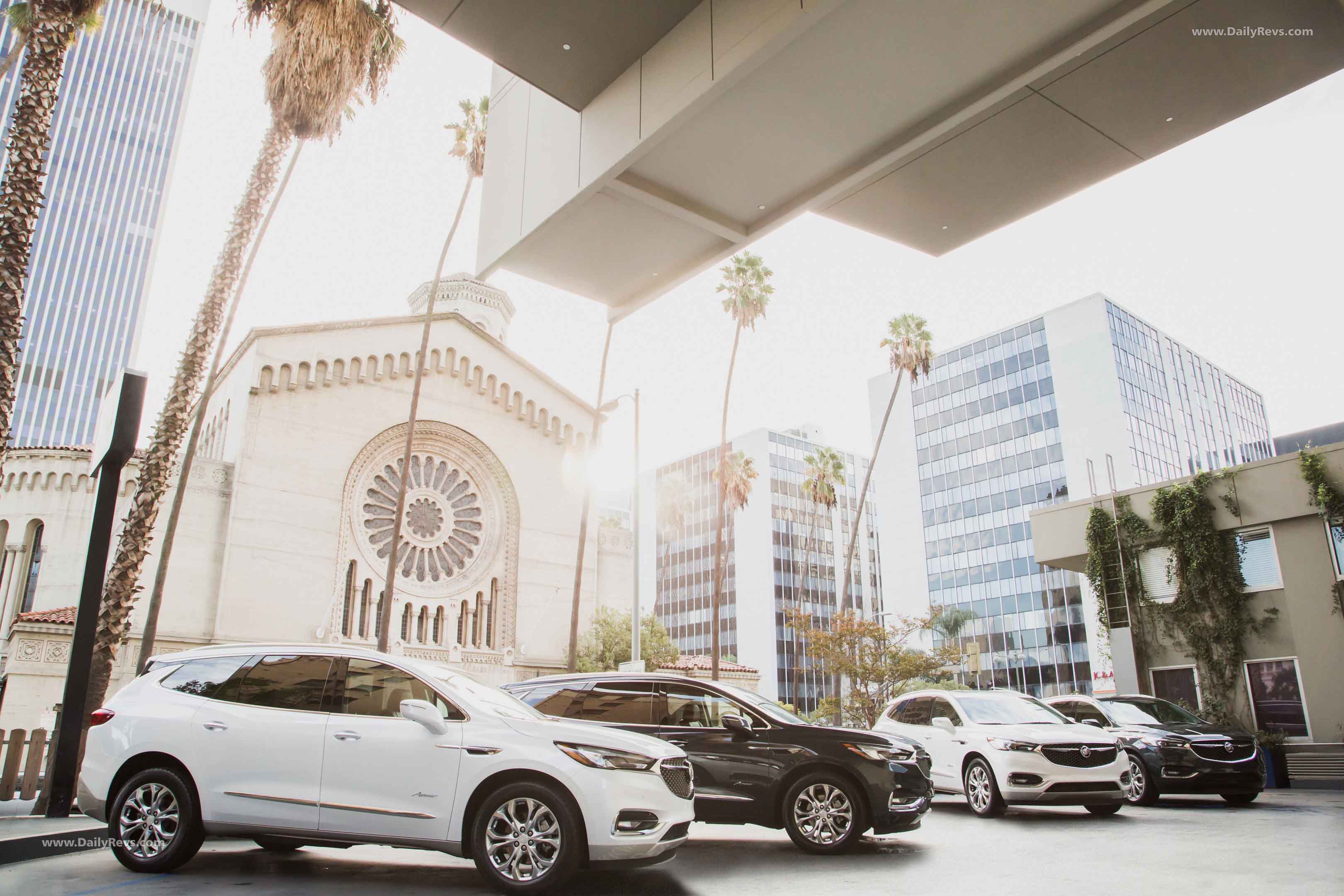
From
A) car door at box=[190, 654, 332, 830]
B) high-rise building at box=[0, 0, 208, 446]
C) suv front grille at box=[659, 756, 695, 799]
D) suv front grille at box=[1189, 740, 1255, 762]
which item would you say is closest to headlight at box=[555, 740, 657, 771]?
suv front grille at box=[659, 756, 695, 799]

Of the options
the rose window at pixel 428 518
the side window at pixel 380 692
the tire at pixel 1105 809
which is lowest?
the tire at pixel 1105 809

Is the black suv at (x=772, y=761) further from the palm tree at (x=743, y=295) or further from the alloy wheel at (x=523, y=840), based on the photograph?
the palm tree at (x=743, y=295)

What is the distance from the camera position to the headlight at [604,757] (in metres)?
6.21

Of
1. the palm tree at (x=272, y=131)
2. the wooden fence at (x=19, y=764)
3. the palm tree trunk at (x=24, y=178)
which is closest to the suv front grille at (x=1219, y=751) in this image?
the wooden fence at (x=19, y=764)

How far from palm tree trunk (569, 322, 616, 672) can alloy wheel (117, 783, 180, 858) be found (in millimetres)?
25077

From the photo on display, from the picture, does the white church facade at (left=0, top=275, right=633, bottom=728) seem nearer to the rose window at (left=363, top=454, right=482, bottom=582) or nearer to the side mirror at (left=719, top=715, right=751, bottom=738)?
the rose window at (left=363, top=454, right=482, bottom=582)

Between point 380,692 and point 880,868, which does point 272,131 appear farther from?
point 880,868

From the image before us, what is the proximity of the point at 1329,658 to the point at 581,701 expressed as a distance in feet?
56.4

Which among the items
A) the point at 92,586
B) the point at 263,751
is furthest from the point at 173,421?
the point at 263,751

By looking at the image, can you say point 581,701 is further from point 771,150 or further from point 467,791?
point 771,150

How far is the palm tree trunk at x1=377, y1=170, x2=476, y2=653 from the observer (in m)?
28.8

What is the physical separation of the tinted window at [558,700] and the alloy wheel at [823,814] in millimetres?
2462

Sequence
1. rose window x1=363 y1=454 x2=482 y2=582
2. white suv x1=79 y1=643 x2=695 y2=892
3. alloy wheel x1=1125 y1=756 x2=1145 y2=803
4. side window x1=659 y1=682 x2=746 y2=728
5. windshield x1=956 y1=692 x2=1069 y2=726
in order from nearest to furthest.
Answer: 1. white suv x1=79 y1=643 x2=695 y2=892
2. side window x1=659 y1=682 x2=746 y2=728
3. windshield x1=956 y1=692 x2=1069 y2=726
4. alloy wheel x1=1125 y1=756 x2=1145 y2=803
5. rose window x1=363 y1=454 x2=482 y2=582

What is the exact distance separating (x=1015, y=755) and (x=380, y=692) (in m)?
8.23
